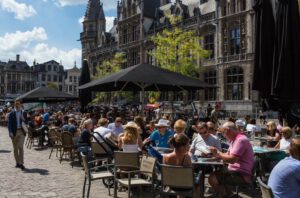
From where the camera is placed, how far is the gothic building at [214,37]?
34906 mm

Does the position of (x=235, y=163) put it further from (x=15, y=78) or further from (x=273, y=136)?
(x=15, y=78)

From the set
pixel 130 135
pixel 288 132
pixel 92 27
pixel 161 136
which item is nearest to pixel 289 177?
pixel 130 135

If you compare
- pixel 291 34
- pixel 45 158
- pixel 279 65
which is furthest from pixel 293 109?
pixel 45 158

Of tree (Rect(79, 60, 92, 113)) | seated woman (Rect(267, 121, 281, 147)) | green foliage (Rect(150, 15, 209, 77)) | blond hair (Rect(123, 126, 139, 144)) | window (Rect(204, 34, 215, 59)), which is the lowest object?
seated woman (Rect(267, 121, 281, 147))

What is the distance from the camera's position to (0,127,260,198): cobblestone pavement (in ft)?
23.9

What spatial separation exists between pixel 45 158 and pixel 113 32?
52892 mm

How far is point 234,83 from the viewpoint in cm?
3619

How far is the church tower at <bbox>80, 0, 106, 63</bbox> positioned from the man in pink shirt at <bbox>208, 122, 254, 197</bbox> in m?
59.9

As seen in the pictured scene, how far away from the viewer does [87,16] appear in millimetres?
68000

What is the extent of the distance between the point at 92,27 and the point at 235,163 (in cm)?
6358

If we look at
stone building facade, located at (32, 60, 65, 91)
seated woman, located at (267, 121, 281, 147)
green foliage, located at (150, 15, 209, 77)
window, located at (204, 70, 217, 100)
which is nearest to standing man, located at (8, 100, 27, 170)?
seated woman, located at (267, 121, 281, 147)

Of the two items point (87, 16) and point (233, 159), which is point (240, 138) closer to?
point (233, 159)

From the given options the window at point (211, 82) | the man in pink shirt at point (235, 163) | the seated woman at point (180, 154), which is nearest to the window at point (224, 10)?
the window at point (211, 82)

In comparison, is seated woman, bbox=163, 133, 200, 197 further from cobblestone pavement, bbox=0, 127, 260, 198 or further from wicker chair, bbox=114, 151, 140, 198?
cobblestone pavement, bbox=0, 127, 260, 198
